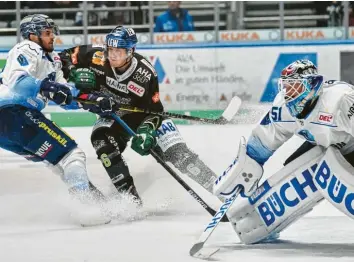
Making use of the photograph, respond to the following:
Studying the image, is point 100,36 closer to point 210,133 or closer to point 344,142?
point 210,133

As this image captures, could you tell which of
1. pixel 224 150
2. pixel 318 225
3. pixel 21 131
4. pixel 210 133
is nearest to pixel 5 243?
pixel 21 131

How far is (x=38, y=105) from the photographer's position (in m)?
5.12

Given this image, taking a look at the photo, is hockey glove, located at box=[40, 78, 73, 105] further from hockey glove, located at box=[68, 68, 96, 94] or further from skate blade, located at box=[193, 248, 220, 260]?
skate blade, located at box=[193, 248, 220, 260]

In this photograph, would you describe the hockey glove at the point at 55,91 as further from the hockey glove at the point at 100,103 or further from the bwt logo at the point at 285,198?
the bwt logo at the point at 285,198

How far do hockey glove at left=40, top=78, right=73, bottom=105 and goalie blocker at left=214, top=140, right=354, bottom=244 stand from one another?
3.69 ft

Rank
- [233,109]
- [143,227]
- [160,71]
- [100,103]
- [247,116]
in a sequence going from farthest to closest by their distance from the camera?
[160,71] → [247,116] → [233,109] → [100,103] → [143,227]

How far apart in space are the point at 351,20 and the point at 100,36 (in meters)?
2.33

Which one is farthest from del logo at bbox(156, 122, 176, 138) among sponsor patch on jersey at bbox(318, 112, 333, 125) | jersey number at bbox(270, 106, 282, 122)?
sponsor patch on jersey at bbox(318, 112, 333, 125)

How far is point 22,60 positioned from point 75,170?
0.62 metres

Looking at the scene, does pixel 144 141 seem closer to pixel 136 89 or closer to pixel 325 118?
pixel 136 89

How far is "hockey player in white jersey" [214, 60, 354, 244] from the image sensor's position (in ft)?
12.5

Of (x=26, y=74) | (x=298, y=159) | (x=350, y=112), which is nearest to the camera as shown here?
(x=350, y=112)

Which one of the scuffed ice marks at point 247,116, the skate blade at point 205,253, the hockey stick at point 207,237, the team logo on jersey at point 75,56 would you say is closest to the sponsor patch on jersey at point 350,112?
the hockey stick at point 207,237

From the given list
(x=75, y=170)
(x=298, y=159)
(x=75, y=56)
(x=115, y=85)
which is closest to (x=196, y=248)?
(x=298, y=159)
